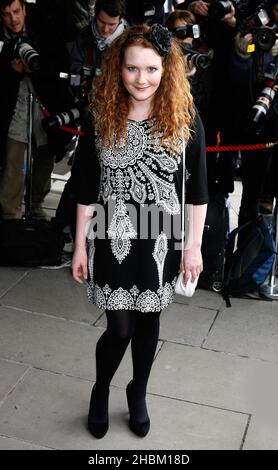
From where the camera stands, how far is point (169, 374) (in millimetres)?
3705

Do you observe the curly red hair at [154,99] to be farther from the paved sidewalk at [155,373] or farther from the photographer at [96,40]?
the photographer at [96,40]

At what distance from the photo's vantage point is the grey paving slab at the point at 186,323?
13.4 feet

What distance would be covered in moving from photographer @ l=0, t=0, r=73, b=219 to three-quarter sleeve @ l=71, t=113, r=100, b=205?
201cm

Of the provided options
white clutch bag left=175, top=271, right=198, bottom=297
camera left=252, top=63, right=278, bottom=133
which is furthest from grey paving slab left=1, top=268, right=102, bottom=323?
camera left=252, top=63, right=278, bottom=133

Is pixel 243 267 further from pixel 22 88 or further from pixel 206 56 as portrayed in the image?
pixel 22 88

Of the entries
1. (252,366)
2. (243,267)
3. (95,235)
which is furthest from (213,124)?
(95,235)

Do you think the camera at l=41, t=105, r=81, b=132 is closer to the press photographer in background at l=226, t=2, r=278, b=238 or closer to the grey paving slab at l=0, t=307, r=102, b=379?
the press photographer in background at l=226, t=2, r=278, b=238

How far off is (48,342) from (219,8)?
239 centimetres

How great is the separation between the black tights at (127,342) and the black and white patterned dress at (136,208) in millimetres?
66

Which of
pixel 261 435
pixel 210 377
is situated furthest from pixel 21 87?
pixel 261 435

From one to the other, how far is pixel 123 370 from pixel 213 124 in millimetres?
1869

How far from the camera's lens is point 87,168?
2.94 m

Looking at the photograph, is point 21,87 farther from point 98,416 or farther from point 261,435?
point 261,435

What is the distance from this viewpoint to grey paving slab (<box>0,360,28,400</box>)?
3.50 metres
